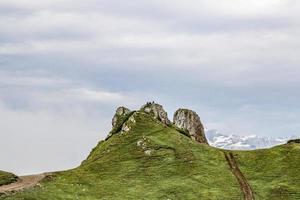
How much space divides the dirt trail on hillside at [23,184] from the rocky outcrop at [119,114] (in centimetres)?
3758

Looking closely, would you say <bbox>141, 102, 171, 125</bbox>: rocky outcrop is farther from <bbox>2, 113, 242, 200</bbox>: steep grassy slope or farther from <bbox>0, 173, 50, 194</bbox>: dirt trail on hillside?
<bbox>0, 173, 50, 194</bbox>: dirt trail on hillside

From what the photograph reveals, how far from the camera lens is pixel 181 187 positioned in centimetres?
9712

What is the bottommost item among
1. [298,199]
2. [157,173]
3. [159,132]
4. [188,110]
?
[298,199]

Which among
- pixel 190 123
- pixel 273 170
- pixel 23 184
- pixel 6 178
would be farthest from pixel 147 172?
pixel 190 123

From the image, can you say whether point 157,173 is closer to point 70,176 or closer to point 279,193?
point 70,176

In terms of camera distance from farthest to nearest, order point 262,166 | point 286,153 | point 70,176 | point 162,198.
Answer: point 286,153
point 262,166
point 70,176
point 162,198

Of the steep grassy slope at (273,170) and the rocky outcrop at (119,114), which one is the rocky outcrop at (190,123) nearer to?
the rocky outcrop at (119,114)

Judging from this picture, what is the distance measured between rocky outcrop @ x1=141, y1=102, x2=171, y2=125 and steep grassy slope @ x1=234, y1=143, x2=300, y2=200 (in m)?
26.2

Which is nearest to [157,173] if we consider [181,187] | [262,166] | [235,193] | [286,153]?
[181,187]

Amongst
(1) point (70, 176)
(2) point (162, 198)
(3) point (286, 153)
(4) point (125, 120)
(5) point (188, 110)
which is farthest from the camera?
(5) point (188, 110)

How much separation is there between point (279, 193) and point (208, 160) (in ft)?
70.9

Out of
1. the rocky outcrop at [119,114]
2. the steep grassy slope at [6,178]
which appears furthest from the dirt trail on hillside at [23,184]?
the rocky outcrop at [119,114]

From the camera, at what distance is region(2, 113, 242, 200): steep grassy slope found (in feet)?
303

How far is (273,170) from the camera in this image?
10950cm
